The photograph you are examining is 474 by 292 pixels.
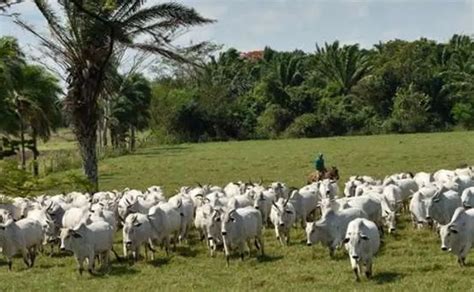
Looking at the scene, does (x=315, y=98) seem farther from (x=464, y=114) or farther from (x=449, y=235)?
(x=449, y=235)

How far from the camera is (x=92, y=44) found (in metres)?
25.7

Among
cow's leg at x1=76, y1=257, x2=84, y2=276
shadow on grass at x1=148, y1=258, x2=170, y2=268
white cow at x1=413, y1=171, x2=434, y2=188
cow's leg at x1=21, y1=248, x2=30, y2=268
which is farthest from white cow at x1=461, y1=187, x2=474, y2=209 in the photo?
cow's leg at x1=21, y1=248, x2=30, y2=268

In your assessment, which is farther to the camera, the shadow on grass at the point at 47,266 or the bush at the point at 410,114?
the bush at the point at 410,114

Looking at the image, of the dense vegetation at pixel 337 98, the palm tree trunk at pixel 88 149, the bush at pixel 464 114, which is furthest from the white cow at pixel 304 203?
the bush at pixel 464 114

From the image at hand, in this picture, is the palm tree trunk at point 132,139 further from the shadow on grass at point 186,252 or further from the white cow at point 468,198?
the white cow at point 468,198

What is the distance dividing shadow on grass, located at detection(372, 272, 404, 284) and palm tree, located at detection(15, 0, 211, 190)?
33.3 feet

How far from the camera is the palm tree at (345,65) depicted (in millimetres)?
79312

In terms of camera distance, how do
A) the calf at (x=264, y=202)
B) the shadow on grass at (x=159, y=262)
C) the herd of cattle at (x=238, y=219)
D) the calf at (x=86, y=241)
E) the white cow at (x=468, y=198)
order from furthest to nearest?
the calf at (x=264, y=202) → the white cow at (x=468, y=198) → the shadow on grass at (x=159, y=262) → the calf at (x=86, y=241) → the herd of cattle at (x=238, y=219)

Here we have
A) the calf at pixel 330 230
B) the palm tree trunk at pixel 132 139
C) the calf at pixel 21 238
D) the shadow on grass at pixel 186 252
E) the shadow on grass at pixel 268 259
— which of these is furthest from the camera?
the palm tree trunk at pixel 132 139

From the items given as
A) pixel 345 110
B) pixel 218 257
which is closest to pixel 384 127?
pixel 345 110

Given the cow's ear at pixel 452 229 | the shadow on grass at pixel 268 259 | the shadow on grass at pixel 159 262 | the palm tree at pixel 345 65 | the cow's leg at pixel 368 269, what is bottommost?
the shadow on grass at pixel 159 262

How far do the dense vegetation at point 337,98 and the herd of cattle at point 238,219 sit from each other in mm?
50862

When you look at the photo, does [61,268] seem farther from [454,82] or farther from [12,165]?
[454,82]

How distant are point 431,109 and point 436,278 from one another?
63.9 meters
